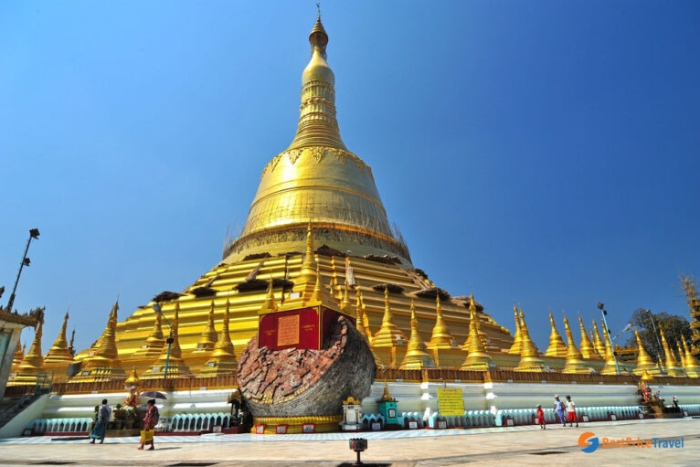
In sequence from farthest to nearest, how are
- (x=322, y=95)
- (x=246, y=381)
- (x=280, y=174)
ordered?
(x=322, y=95)
(x=280, y=174)
(x=246, y=381)

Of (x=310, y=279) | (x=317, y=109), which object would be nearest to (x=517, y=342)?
(x=310, y=279)

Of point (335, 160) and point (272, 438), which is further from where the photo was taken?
point (335, 160)

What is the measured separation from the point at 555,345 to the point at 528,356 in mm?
4451

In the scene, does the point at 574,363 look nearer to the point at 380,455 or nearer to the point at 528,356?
the point at 528,356

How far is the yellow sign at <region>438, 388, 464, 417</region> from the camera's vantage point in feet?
39.8

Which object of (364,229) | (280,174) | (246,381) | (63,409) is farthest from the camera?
(280,174)

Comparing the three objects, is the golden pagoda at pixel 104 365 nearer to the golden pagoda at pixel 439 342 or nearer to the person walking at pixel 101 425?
the person walking at pixel 101 425

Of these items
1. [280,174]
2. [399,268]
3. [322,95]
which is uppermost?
[322,95]

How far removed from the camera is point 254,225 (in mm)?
30969

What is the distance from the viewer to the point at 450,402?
12336 mm

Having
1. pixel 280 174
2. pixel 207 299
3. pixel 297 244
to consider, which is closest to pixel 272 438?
pixel 207 299

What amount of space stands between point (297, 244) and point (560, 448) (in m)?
22.5

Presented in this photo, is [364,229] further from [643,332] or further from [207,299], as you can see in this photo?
[643,332]

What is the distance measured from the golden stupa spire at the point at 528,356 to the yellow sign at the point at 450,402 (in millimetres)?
5426
